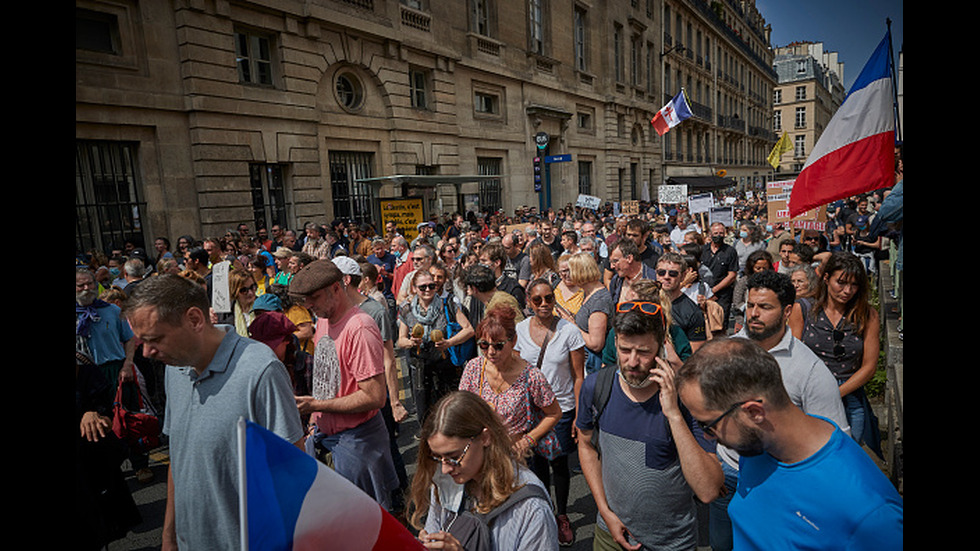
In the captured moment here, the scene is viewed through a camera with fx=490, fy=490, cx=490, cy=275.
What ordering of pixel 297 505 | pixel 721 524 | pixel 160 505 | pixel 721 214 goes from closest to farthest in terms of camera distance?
pixel 297 505
pixel 721 524
pixel 160 505
pixel 721 214

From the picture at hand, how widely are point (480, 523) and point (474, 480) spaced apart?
170mm

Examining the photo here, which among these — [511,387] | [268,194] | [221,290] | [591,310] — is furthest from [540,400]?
[268,194]

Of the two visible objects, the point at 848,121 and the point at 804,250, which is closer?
the point at 848,121

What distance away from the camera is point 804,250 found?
5316 mm

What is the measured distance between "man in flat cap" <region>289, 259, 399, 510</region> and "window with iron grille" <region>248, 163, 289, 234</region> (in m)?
11.1

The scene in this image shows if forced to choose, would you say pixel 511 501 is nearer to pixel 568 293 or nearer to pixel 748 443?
pixel 748 443

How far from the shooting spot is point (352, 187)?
1536 cm

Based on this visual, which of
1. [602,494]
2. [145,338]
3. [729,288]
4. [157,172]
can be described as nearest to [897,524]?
[602,494]

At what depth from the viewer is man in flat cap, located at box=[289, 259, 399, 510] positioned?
2859 millimetres

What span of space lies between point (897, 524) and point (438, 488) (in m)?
1.46

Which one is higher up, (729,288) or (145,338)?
(145,338)

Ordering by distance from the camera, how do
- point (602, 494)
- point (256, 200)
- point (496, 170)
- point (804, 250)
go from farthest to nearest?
point (496, 170), point (256, 200), point (804, 250), point (602, 494)

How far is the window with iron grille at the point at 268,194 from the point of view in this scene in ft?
42.9
